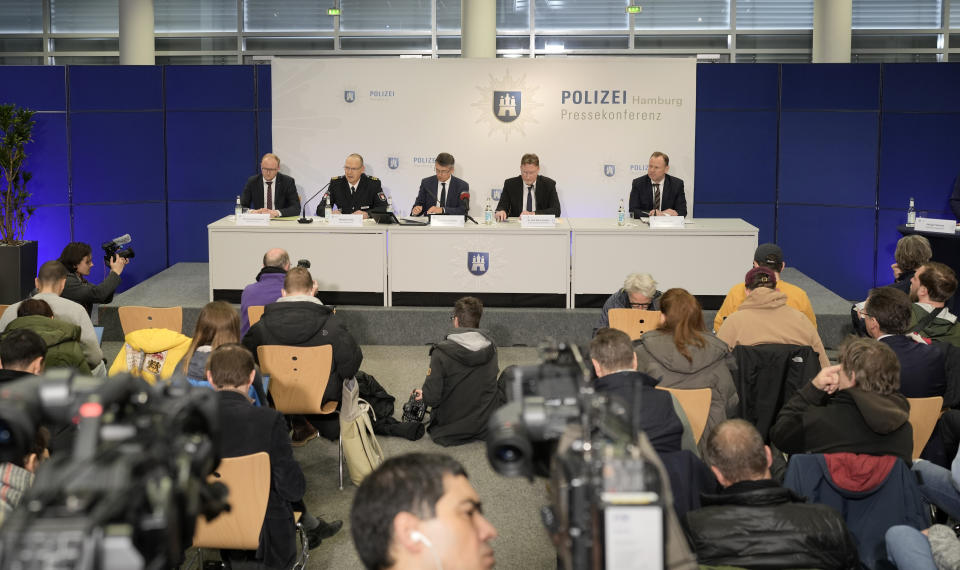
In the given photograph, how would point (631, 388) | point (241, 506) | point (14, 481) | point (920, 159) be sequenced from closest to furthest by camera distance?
point (14, 481) → point (241, 506) → point (631, 388) → point (920, 159)

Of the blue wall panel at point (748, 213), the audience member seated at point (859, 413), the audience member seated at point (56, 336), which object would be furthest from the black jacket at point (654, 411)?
the blue wall panel at point (748, 213)

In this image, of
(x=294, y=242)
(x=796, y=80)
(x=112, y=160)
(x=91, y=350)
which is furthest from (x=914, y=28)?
(x=91, y=350)

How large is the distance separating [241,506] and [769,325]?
2893 millimetres

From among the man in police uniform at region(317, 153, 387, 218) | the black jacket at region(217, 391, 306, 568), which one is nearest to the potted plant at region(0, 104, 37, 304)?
the man in police uniform at region(317, 153, 387, 218)

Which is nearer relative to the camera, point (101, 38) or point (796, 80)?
point (796, 80)

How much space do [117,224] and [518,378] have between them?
9374mm

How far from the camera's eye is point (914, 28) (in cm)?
1238

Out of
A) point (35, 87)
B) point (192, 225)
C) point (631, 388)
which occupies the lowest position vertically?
point (631, 388)

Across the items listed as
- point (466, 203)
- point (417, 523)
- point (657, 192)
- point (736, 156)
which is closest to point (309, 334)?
point (417, 523)

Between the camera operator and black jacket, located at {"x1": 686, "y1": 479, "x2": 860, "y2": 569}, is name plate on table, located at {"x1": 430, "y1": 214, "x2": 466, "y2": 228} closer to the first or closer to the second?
the camera operator

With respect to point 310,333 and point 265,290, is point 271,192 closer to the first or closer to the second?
point 265,290

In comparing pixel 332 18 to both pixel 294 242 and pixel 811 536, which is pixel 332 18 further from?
pixel 811 536

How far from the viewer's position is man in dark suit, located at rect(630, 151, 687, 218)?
849 centimetres

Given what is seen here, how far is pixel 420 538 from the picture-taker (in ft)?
6.40
